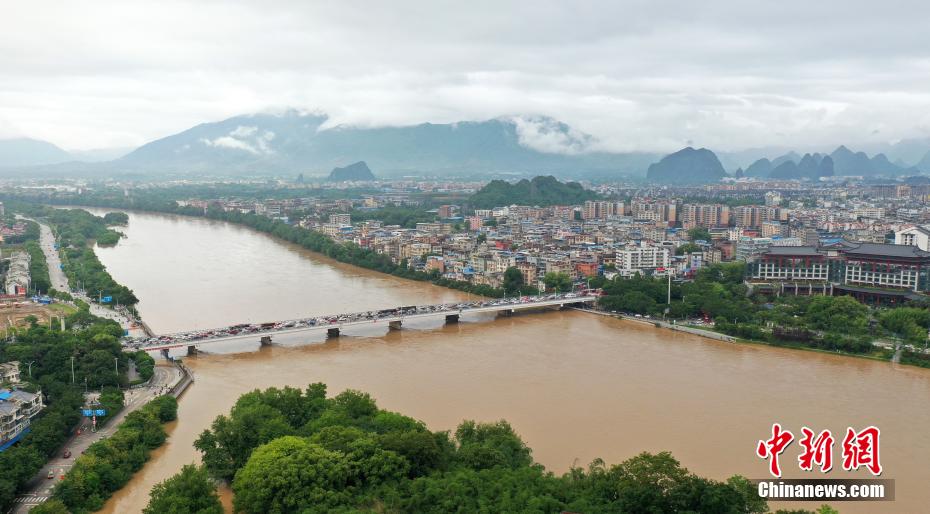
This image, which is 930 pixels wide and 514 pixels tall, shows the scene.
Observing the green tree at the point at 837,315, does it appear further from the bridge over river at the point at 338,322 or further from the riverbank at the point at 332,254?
the bridge over river at the point at 338,322

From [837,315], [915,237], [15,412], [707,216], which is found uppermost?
[915,237]

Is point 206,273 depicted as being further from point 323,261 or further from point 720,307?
point 720,307

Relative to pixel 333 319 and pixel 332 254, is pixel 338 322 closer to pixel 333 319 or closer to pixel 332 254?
pixel 333 319

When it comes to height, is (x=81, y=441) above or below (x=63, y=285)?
below

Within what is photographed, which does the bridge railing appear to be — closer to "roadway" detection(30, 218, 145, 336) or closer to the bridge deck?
the bridge deck

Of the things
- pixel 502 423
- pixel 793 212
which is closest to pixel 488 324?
pixel 502 423

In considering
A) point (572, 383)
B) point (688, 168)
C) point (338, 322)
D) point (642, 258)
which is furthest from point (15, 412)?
point (688, 168)

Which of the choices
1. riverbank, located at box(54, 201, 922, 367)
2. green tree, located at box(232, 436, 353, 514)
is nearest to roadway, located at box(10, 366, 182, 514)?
green tree, located at box(232, 436, 353, 514)
